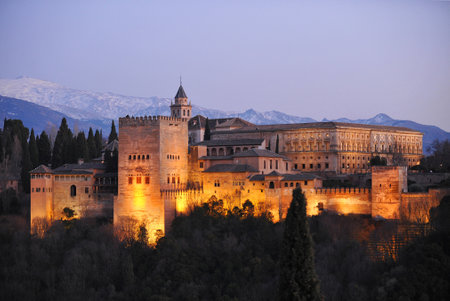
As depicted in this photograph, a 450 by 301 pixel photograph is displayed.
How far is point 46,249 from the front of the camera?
158 ft

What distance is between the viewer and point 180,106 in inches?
3501

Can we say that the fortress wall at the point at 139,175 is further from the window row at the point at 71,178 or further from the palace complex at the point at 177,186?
the window row at the point at 71,178

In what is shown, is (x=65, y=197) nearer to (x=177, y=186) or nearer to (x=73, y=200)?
(x=73, y=200)

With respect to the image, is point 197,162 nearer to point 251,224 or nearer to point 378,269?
point 251,224

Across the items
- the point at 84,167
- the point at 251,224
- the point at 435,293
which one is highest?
the point at 84,167

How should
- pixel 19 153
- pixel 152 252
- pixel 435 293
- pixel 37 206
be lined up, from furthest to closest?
pixel 19 153 < pixel 37 206 < pixel 152 252 < pixel 435 293

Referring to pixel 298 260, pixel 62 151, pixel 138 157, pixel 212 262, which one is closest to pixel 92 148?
pixel 62 151

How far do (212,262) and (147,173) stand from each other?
7.63m

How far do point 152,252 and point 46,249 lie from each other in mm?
7183

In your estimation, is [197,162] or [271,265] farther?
[197,162]

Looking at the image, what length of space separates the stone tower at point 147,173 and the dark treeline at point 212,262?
1.08 m

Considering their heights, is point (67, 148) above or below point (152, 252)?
above

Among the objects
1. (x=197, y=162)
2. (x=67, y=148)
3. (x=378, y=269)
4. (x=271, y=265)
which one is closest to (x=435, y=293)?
(x=378, y=269)

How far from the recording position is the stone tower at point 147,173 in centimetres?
4828
